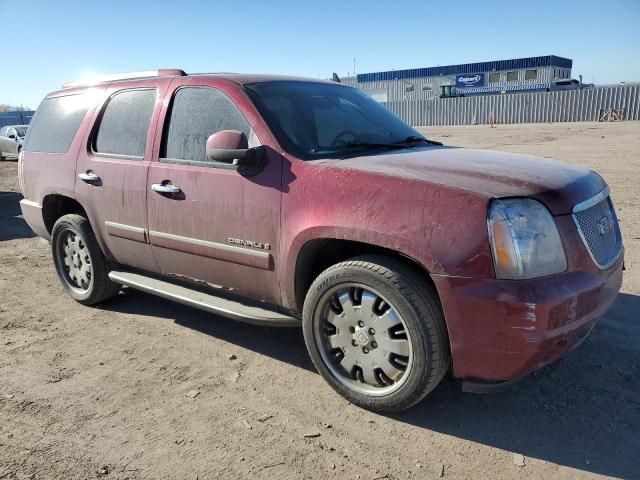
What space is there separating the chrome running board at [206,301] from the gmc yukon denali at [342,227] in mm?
15

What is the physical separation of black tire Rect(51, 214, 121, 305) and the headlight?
338 cm

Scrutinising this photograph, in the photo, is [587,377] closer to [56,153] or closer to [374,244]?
[374,244]

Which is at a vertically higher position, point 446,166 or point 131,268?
point 446,166

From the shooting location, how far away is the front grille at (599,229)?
270 cm

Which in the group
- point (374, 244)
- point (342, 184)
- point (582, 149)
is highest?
point (342, 184)

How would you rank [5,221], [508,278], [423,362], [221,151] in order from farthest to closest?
[5,221] → [221,151] → [423,362] → [508,278]

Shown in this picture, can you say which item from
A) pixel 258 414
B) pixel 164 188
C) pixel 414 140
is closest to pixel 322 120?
pixel 414 140

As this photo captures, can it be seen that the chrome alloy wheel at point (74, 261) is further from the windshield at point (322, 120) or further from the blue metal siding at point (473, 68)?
the blue metal siding at point (473, 68)

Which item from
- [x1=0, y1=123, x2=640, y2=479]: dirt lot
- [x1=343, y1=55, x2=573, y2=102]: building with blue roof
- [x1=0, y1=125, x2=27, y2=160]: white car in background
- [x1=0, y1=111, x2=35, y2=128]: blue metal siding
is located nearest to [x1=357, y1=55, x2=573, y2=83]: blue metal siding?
[x1=343, y1=55, x2=573, y2=102]: building with blue roof

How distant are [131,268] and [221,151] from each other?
187 centimetres

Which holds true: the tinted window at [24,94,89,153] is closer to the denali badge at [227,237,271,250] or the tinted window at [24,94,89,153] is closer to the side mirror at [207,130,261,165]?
the side mirror at [207,130,261,165]

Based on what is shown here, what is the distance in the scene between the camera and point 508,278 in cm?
242

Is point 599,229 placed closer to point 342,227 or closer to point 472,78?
point 342,227

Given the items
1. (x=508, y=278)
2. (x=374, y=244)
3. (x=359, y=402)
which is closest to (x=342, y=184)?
(x=374, y=244)
